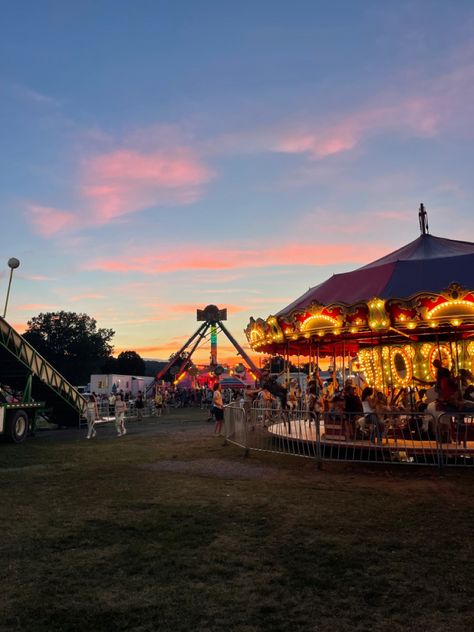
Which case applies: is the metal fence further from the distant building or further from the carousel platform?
the distant building

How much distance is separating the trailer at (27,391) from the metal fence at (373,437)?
7534 millimetres

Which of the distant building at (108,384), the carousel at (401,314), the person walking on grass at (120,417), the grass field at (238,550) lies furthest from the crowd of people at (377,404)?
the distant building at (108,384)

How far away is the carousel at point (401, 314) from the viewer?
1230 centimetres

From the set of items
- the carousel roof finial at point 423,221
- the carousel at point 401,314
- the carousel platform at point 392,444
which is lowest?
the carousel platform at point 392,444

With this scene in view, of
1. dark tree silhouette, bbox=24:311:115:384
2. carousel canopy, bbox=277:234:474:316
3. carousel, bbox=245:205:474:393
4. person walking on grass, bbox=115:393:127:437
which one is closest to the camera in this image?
carousel, bbox=245:205:474:393

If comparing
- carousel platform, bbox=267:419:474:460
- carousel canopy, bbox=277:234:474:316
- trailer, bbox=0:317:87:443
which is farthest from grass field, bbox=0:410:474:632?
trailer, bbox=0:317:87:443

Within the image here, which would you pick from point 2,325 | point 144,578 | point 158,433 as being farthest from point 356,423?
point 2,325

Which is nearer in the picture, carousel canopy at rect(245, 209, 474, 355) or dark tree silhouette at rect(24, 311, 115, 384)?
carousel canopy at rect(245, 209, 474, 355)

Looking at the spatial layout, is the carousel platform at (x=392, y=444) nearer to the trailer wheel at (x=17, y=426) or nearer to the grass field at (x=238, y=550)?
the grass field at (x=238, y=550)

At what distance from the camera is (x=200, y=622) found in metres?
3.95

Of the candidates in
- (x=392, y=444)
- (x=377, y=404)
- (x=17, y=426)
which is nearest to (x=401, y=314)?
(x=377, y=404)

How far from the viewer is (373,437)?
11898mm

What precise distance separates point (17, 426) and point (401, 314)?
→ 1267 centimetres

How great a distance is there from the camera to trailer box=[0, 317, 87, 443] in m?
16.5
